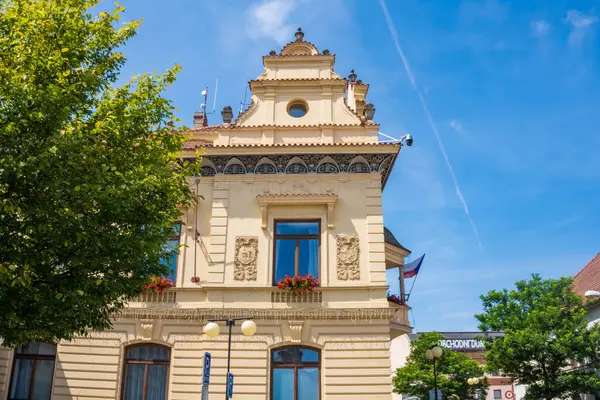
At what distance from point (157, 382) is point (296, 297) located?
5251 millimetres

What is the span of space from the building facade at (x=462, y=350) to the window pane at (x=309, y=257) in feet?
82.4

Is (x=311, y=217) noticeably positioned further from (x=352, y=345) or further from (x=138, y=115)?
(x=138, y=115)

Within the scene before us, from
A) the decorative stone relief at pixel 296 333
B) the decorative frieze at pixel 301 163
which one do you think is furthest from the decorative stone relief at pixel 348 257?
the decorative frieze at pixel 301 163

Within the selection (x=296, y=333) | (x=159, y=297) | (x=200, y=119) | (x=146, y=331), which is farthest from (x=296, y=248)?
(x=200, y=119)

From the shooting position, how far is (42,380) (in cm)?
1833

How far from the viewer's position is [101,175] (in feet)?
37.1

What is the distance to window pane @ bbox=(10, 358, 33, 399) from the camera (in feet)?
59.6

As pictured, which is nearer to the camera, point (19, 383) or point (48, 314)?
point (48, 314)

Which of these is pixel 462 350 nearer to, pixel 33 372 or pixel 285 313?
pixel 285 313

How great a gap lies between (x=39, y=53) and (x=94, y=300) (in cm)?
533

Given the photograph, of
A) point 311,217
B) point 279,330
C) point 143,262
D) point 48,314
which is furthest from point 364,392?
point 48,314

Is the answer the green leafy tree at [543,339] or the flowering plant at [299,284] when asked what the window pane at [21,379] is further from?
Answer: the green leafy tree at [543,339]

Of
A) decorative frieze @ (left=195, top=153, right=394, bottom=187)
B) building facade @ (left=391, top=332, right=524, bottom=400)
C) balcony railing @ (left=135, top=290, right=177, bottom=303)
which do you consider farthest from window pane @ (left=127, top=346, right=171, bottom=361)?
building facade @ (left=391, top=332, right=524, bottom=400)

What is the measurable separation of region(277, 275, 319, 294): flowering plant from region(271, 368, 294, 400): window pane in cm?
255
